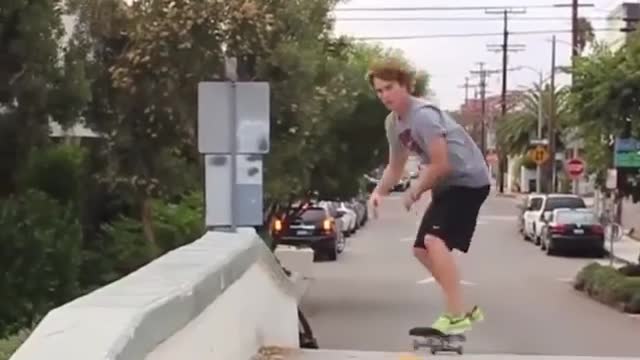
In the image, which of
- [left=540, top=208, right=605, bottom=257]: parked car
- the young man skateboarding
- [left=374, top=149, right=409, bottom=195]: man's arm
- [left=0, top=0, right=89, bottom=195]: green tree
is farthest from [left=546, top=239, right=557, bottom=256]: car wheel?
the young man skateboarding

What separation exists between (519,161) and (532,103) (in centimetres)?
423

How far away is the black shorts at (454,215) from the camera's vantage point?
8.34 metres

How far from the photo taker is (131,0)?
781 inches

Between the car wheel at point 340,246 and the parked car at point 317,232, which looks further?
the car wheel at point 340,246

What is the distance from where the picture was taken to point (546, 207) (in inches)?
1933

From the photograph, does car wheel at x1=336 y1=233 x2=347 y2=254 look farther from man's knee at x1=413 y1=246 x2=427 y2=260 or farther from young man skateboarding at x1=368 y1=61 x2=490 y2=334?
young man skateboarding at x1=368 y1=61 x2=490 y2=334

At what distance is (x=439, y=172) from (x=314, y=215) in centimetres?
3433

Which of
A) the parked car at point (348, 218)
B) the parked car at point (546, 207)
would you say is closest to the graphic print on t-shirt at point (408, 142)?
the parked car at point (546, 207)

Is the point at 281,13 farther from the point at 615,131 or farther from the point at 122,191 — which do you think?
the point at 615,131

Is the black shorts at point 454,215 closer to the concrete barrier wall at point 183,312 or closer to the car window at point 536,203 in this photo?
the concrete barrier wall at point 183,312

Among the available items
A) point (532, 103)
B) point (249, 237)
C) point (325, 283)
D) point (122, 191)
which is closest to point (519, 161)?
point (532, 103)

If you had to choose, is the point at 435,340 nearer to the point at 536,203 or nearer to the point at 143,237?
the point at 143,237

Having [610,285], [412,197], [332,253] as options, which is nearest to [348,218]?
[332,253]

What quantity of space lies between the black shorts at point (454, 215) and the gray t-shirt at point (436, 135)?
5 centimetres
